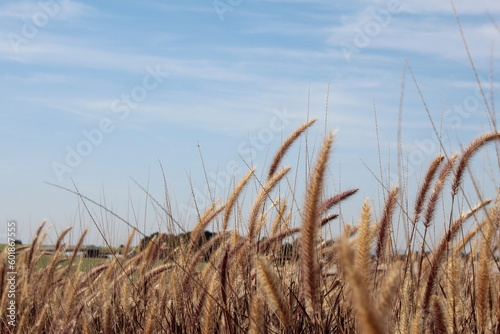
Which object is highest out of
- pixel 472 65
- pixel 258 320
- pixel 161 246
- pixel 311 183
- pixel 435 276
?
pixel 472 65

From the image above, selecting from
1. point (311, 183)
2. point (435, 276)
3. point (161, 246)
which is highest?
point (161, 246)

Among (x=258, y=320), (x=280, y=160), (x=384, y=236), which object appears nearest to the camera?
(x=258, y=320)

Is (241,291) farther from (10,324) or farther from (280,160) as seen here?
(10,324)

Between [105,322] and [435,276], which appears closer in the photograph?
[435,276]

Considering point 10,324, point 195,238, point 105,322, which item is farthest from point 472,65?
point 10,324

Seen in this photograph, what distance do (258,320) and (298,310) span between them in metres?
0.90

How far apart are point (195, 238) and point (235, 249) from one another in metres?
0.59

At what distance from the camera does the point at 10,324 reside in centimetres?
404

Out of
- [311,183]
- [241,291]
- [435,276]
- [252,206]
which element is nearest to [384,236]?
[435,276]

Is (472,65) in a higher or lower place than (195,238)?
higher

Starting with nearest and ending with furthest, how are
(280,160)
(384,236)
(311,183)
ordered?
(311,183) < (384,236) < (280,160)

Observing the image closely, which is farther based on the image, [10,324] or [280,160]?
[10,324]

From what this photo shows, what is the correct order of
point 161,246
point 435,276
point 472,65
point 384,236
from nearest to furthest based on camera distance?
1. point 472,65
2. point 435,276
3. point 384,236
4. point 161,246

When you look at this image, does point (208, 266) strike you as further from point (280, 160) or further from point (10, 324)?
point (10, 324)
